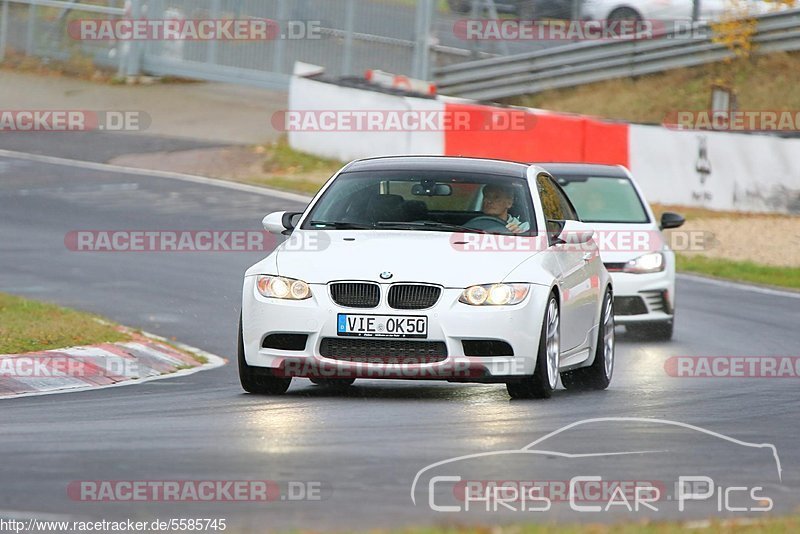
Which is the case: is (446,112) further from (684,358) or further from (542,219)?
(542,219)

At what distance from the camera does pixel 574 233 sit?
1091 centimetres

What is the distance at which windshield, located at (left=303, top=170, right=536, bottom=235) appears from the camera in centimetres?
1072

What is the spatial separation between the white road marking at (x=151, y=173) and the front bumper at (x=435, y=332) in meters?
15.0

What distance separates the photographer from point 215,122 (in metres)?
33.4

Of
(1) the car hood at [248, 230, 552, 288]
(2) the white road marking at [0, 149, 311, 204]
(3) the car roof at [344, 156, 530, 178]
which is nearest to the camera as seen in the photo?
(1) the car hood at [248, 230, 552, 288]

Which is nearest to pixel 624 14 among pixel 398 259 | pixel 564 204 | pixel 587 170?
pixel 587 170

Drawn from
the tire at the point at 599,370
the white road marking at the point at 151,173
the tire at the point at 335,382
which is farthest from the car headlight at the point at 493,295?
the white road marking at the point at 151,173

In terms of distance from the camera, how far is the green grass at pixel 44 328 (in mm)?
11914

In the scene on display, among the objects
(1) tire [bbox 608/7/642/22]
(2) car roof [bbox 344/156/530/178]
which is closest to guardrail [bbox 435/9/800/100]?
(1) tire [bbox 608/7/642/22]

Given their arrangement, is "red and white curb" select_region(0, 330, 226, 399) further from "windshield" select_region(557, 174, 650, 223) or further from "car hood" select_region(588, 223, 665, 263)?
"windshield" select_region(557, 174, 650, 223)

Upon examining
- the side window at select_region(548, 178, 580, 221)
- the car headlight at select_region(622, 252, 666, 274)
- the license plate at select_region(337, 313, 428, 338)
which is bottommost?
the car headlight at select_region(622, 252, 666, 274)

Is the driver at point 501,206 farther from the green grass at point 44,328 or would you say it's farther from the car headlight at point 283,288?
the green grass at point 44,328

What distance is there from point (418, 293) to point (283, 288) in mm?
814

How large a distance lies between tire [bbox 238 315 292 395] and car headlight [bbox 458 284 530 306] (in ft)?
4.25
